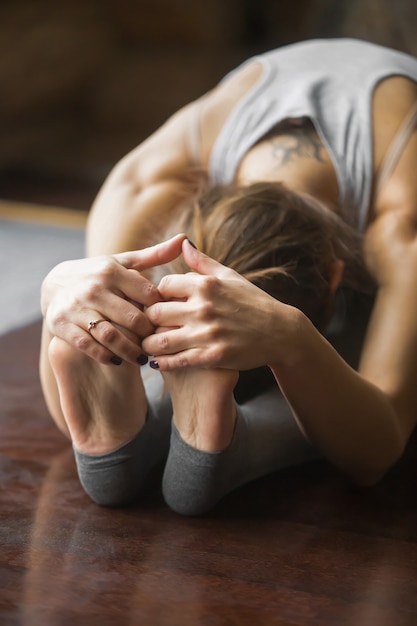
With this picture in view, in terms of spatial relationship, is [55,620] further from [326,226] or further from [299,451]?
[326,226]

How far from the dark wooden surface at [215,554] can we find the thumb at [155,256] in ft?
1.00

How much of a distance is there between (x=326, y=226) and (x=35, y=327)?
78 cm

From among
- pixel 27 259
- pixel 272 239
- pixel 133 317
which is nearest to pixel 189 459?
pixel 133 317

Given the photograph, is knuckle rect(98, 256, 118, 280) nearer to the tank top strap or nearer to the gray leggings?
the gray leggings

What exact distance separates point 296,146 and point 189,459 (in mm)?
620

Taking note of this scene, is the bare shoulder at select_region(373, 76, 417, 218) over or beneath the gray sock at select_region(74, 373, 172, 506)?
over

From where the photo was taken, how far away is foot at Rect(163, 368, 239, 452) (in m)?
0.97

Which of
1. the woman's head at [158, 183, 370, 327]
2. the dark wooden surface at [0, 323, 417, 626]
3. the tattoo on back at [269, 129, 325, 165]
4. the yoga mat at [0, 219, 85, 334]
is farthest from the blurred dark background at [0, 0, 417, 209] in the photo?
the dark wooden surface at [0, 323, 417, 626]

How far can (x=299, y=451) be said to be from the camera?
4.00 ft

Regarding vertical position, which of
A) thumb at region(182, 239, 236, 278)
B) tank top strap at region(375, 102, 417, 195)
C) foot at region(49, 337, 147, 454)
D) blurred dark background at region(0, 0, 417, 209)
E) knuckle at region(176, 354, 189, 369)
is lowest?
foot at region(49, 337, 147, 454)

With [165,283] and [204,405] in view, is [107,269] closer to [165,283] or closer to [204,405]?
[165,283]

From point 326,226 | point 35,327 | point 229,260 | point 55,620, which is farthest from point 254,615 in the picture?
point 35,327

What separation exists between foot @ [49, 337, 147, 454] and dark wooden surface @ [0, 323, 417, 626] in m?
0.10

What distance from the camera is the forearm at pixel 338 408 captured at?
1.01 meters
